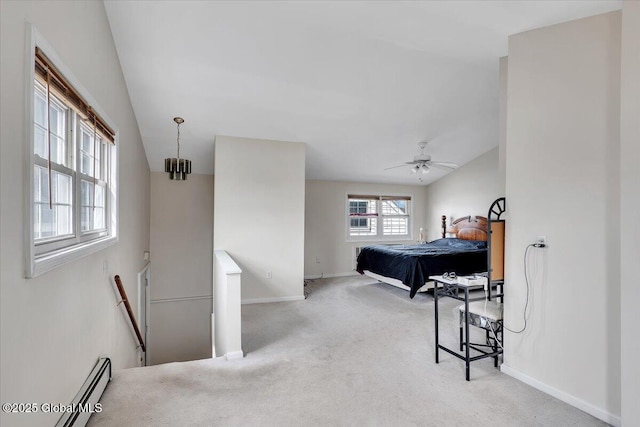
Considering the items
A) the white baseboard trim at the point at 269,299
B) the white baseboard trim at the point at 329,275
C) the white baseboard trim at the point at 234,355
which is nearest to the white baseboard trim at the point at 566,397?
the white baseboard trim at the point at 234,355

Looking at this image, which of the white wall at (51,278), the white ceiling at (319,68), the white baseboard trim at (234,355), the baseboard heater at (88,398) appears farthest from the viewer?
the white baseboard trim at (234,355)

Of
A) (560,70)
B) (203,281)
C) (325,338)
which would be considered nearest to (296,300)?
(325,338)

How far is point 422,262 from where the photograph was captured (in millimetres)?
4793

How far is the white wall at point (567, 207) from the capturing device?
2.15 meters

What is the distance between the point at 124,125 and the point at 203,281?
3240mm

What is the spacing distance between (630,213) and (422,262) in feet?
9.85

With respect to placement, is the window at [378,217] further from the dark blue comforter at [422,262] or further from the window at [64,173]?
the window at [64,173]

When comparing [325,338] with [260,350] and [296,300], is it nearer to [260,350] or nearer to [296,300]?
[260,350]

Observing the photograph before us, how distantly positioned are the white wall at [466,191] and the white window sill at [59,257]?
621 centimetres

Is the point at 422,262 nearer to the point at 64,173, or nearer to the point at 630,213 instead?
the point at 630,213

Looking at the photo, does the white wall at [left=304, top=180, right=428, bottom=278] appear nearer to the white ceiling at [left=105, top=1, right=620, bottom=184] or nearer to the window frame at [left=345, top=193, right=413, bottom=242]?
the window frame at [left=345, top=193, right=413, bottom=242]

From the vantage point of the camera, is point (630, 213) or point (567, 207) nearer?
point (630, 213)

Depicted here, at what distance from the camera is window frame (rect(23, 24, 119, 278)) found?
1.45 metres


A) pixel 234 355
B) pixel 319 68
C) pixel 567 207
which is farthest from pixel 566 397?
pixel 319 68
